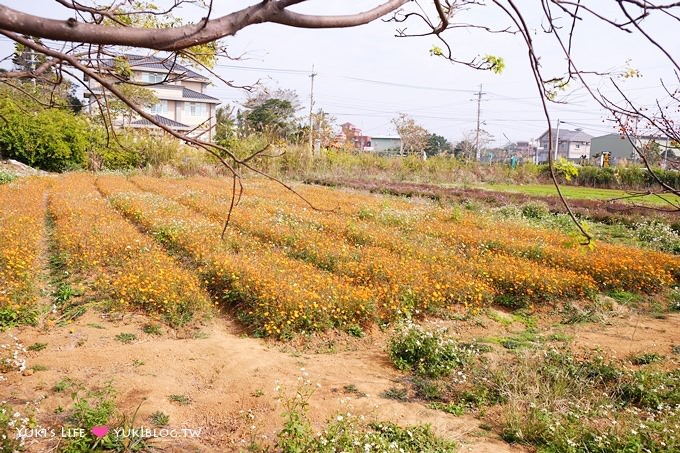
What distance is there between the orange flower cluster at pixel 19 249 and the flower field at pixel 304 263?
28 millimetres

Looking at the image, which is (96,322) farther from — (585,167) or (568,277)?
(585,167)

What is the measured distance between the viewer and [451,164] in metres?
32.3

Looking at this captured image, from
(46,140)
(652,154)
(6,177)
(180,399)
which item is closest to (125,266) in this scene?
(180,399)

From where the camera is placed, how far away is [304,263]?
848 centimetres

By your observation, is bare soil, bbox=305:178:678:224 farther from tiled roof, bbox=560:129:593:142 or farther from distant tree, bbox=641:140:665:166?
tiled roof, bbox=560:129:593:142

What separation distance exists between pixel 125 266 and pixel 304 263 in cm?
274

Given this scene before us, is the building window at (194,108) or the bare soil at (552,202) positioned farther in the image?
the building window at (194,108)

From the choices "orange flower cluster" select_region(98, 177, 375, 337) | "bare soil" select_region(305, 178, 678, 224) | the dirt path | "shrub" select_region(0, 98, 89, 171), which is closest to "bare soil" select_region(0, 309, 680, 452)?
the dirt path

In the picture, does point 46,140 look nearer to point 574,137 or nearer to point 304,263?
point 304,263

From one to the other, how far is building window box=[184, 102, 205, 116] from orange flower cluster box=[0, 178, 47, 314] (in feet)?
97.7

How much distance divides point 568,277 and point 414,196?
41.7 feet

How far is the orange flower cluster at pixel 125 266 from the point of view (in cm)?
643

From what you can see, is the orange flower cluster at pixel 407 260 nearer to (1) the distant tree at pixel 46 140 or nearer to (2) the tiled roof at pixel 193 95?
(1) the distant tree at pixel 46 140

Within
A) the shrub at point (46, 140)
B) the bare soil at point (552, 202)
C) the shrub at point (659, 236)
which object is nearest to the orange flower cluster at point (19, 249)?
the shrub at point (46, 140)
